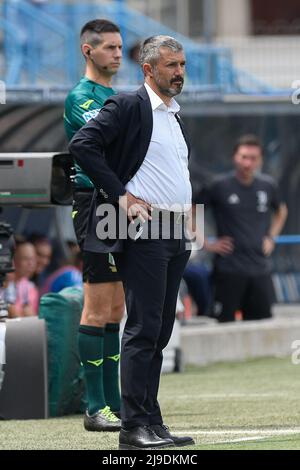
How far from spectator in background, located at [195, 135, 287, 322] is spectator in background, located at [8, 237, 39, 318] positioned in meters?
1.67

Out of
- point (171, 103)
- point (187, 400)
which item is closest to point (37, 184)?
point (171, 103)

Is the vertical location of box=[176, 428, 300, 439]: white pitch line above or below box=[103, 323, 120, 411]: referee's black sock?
below

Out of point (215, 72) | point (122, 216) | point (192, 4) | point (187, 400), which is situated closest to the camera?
point (122, 216)

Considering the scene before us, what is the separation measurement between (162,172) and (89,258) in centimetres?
127

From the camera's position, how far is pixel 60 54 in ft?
59.4

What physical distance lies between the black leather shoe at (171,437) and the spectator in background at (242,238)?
7135 millimetres

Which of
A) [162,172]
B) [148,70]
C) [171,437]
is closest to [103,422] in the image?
[171,437]

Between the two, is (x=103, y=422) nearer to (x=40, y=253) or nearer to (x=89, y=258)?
(x=89, y=258)

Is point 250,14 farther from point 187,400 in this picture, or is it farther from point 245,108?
point 187,400

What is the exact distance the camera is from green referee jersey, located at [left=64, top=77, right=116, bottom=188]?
28.9 feet

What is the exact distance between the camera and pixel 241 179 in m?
15.0

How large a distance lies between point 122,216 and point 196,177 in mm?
10474

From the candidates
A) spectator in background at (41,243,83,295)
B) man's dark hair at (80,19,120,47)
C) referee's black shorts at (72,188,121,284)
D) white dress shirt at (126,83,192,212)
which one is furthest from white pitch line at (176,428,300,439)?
spectator in background at (41,243,83,295)

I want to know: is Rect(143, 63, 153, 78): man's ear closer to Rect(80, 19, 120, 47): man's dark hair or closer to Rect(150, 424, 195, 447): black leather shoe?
Rect(80, 19, 120, 47): man's dark hair
